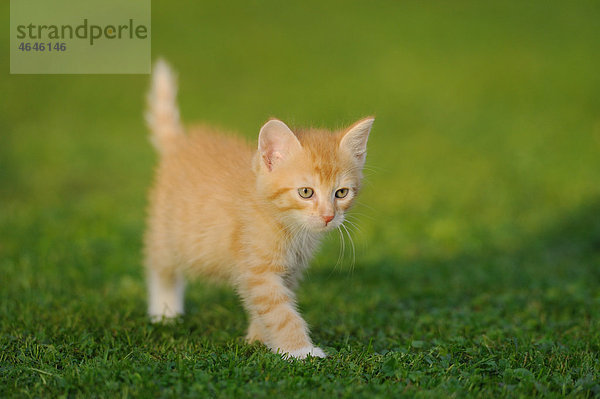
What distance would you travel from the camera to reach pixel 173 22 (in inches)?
846

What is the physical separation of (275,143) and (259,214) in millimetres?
550

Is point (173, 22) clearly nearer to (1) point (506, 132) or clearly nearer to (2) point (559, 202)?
(1) point (506, 132)

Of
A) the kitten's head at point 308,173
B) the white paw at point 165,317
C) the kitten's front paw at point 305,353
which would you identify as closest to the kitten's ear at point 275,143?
the kitten's head at point 308,173

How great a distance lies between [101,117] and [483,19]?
13.3 metres

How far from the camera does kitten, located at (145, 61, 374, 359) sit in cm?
431

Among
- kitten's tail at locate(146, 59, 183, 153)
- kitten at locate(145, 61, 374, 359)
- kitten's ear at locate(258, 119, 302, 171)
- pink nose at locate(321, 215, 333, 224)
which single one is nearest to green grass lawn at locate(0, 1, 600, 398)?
kitten at locate(145, 61, 374, 359)

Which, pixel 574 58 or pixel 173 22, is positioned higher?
pixel 173 22

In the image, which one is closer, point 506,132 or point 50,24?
point 506,132

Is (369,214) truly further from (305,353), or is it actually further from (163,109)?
(305,353)

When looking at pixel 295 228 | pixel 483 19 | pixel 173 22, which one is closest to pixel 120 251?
pixel 295 228

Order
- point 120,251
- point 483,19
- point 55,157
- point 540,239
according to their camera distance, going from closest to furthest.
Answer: point 120,251
point 540,239
point 55,157
point 483,19

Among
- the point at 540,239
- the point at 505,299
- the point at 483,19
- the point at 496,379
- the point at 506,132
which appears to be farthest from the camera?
the point at 483,19

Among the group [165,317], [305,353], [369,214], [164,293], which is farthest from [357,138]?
[369,214]

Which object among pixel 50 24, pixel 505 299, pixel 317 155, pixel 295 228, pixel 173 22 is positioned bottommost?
pixel 505 299
